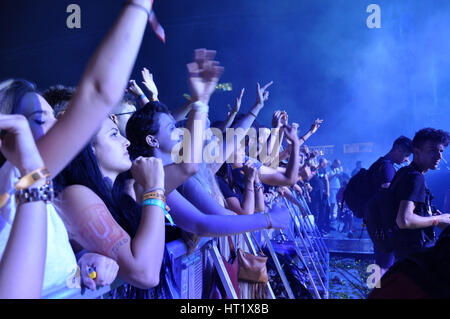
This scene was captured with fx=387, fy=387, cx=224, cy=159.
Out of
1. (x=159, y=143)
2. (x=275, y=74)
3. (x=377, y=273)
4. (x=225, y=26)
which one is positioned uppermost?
(x=225, y=26)

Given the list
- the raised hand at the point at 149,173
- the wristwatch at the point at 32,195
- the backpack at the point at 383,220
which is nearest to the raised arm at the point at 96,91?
the wristwatch at the point at 32,195

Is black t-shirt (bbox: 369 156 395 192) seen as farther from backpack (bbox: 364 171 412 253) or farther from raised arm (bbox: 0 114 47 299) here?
raised arm (bbox: 0 114 47 299)

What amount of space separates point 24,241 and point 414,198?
164 cm

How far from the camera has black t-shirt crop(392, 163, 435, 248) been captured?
177cm

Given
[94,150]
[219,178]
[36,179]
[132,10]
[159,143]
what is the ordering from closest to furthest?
[36,179] → [132,10] → [94,150] → [159,143] → [219,178]

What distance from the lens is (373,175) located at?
6.93 ft

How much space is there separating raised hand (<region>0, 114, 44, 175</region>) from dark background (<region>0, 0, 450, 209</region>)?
1103 mm

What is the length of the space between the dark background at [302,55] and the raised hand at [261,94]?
4 cm

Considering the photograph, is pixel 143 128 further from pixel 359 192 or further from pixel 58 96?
pixel 359 192

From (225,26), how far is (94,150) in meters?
1.01

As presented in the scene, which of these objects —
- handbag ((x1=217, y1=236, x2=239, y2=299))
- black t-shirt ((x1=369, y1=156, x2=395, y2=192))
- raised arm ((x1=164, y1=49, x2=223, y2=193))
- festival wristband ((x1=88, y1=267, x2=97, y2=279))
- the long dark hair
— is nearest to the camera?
festival wristband ((x1=88, y1=267, x2=97, y2=279))

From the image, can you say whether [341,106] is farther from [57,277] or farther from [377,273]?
[57,277]

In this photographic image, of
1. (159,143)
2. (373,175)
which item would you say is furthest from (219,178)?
(373,175)

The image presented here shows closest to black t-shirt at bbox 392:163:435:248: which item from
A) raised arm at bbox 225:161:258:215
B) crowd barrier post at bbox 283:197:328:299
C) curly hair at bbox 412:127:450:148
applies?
curly hair at bbox 412:127:450:148
